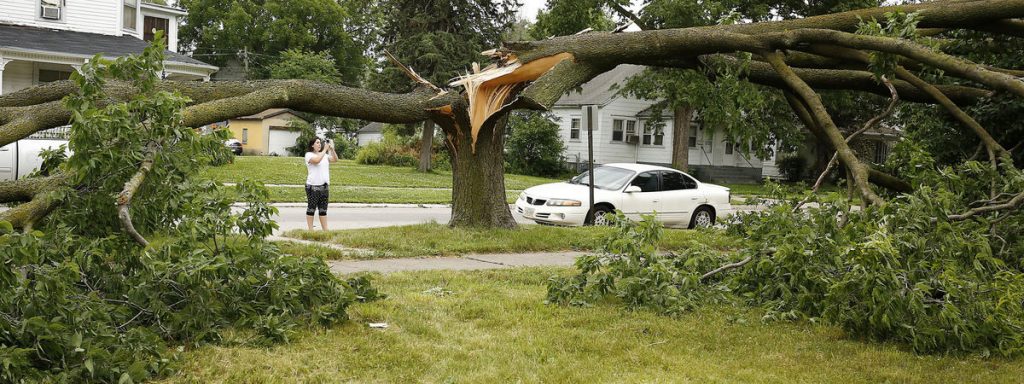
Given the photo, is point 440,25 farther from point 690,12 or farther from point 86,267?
point 86,267

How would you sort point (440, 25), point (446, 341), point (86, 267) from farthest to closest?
point (440, 25) < point (446, 341) < point (86, 267)

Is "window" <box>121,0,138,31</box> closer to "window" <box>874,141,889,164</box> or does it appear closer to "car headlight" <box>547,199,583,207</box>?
"car headlight" <box>547,199,583,207</box>

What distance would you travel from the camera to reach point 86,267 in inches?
203

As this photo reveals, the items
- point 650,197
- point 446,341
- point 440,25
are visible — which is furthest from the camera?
point 440,25

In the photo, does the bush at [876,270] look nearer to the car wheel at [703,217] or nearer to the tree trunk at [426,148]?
the car wheel at [703,217]

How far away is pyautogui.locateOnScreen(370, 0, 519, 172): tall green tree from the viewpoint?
98.3 feet

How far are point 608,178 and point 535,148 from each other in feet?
70.4

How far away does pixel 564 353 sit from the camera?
5777 mm

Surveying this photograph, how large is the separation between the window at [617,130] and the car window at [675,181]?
24037 millimetres

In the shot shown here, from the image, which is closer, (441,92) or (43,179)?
(43,179)

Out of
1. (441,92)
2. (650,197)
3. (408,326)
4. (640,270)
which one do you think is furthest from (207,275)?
(650,197)

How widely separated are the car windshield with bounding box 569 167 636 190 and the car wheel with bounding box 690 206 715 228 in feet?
5.31

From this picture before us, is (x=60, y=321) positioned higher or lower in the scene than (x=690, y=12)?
Answer: lower

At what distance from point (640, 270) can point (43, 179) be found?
436 cm
